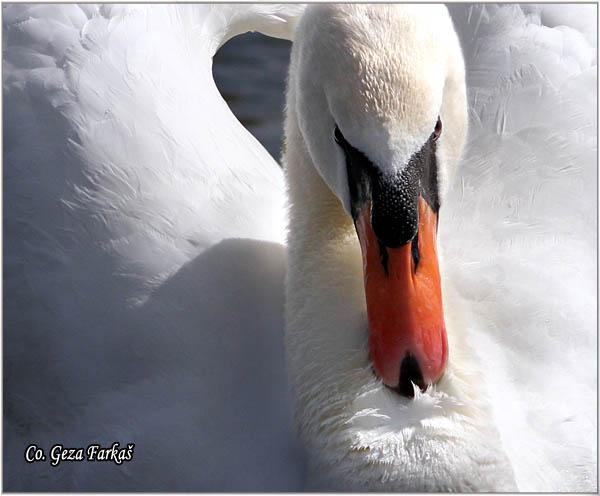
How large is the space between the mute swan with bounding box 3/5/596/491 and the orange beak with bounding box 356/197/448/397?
0.12 m

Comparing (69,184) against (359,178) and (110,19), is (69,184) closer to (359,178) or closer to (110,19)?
(110,19)

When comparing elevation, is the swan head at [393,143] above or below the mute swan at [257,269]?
above

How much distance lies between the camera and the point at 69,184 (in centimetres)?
437

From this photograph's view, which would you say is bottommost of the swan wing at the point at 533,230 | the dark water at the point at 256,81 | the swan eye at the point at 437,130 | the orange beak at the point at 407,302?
the dark water at the point at 256,81

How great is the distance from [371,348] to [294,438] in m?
0.47

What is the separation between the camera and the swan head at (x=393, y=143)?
3.28m

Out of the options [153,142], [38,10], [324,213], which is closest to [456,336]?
[324,213]

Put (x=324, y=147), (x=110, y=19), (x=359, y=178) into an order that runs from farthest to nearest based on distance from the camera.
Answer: (x=110, y=19)
(x=324, y=147)
(x=359, y=178)

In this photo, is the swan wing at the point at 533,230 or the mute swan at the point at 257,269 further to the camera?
the swan wing at the point at 533,230

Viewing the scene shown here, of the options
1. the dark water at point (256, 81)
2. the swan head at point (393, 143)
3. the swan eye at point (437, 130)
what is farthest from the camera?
the dark water at point (256, 81)

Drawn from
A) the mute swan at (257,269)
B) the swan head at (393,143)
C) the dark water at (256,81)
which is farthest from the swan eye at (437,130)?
the dark water at (256,81)

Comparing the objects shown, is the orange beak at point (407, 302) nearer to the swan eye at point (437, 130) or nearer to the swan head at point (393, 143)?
the swan head at point (393, 143)

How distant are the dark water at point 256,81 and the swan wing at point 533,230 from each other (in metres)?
2.54

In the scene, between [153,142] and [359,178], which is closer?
[359,178]
